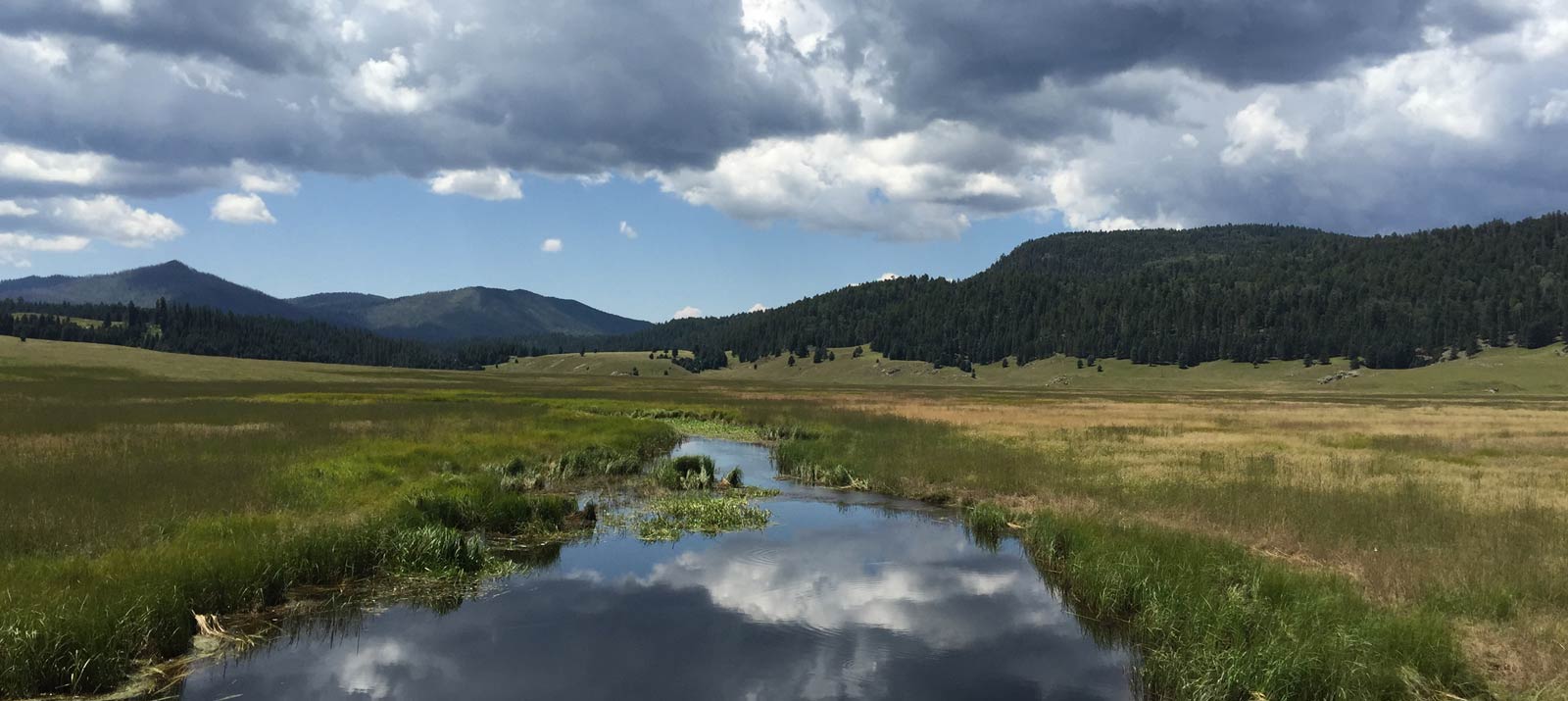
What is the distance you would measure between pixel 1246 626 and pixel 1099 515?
9.76 m

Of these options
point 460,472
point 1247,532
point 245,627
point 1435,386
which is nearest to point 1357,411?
point 1247,532

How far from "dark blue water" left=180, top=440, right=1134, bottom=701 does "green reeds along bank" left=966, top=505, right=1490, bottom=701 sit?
0.85 meters

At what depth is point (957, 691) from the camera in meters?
12.9

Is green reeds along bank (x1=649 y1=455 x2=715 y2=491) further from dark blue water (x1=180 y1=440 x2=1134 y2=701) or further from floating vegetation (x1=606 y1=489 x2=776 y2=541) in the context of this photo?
dark blue water (x1=180 y1=440 x2=1134 y2=701)

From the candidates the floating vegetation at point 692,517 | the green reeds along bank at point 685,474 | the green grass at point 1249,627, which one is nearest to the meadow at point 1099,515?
the green grass at point 1249,627

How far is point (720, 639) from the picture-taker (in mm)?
15125

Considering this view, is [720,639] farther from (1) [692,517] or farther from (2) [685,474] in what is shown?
(2) [685,474]

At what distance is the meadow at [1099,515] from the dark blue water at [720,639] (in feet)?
5.01

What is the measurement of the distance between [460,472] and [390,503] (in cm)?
735

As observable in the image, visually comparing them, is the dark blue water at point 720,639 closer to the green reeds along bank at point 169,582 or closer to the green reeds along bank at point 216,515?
the green reeds along bank at point 169,582

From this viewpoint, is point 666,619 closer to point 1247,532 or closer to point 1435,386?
point 1247,532

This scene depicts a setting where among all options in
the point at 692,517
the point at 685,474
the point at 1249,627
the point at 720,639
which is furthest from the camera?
the point at 685,474

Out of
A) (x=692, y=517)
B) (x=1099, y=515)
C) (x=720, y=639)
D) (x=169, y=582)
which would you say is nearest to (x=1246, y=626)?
(x=720, y=639)

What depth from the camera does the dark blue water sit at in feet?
42.1
